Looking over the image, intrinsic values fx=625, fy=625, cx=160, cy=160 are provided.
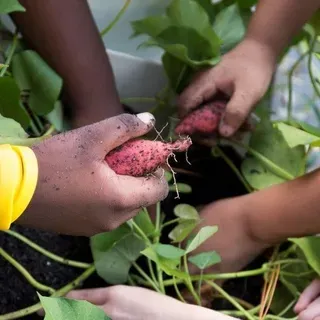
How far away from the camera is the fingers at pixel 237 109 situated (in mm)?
706

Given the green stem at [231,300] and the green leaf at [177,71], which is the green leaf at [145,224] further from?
the green leaf at [177,71]

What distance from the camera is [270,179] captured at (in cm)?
76

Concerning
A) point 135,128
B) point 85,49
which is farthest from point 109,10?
point 135,128

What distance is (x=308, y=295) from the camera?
2.22ft

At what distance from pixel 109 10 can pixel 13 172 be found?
0.52 meters

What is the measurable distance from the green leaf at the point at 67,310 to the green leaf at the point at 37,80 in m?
0.27

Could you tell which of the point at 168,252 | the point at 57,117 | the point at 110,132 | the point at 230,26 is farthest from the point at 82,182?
the point at 230,26

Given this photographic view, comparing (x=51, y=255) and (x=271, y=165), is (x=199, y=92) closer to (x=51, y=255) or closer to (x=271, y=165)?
(x=271, y=165)

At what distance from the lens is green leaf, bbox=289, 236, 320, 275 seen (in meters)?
0.66

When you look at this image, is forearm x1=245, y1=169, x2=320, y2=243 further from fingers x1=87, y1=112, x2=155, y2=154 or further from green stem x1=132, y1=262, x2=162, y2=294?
fingers x1=87, y1=112, x2=155, y2=154

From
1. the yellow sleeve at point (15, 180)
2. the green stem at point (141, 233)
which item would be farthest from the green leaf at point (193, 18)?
the yellow sleeve at point (15, 180)

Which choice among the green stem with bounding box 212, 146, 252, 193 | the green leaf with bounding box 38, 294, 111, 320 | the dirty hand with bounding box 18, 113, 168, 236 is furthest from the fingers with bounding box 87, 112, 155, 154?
the green stem with bounding box 212, 146, 252, 193

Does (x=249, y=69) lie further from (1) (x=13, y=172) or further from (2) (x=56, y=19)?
(1) (x=13, y=172)

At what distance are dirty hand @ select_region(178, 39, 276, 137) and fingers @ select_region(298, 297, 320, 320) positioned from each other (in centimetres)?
21
